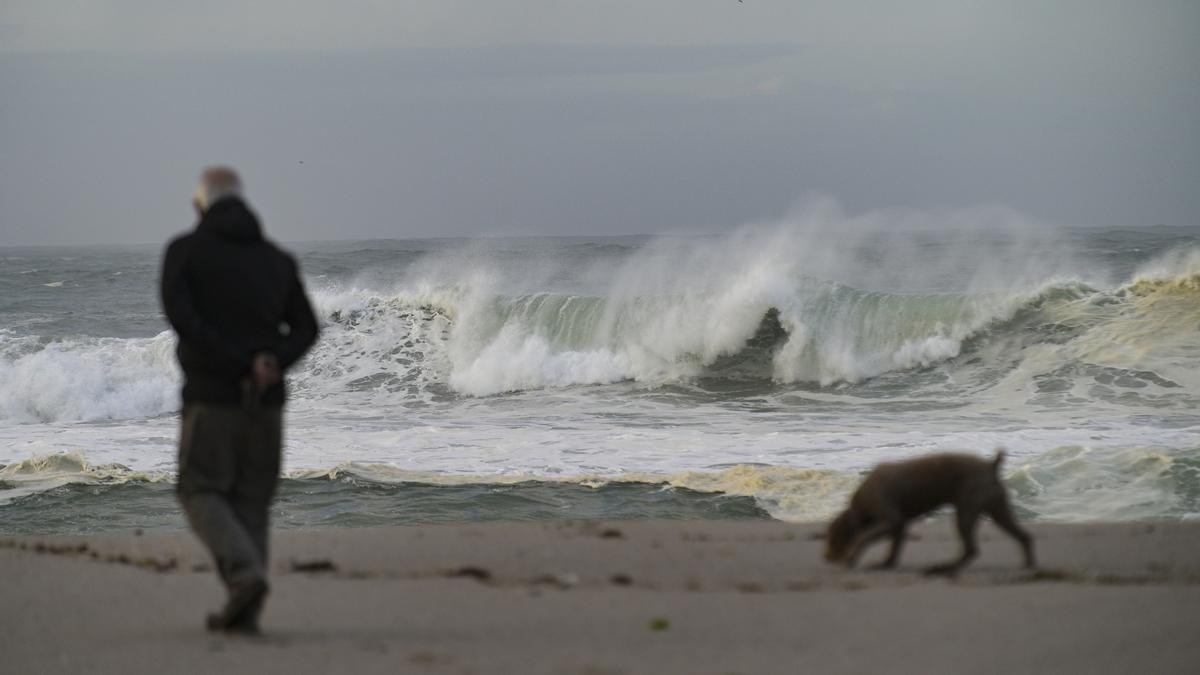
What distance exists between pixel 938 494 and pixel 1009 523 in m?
0.41

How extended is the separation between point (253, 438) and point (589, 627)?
54.8 inches

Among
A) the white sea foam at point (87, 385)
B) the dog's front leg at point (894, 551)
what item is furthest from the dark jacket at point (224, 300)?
the white sea foam at point (87, 385)

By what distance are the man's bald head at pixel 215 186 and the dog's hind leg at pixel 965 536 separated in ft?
10.6

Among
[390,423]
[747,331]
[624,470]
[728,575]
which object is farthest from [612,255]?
[728,575]

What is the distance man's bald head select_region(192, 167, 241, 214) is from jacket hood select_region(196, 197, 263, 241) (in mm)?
31

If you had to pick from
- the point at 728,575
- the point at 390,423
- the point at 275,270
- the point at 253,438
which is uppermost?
the point at 275,270

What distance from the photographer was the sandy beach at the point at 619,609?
14.2 feet

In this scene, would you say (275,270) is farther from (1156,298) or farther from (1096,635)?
(1156,298)

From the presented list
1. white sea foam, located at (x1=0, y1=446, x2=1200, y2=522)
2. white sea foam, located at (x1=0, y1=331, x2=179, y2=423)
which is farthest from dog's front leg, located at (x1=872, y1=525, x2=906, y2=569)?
white sea foam, located at (x1=0, y1=331, x2=179, y2=423)

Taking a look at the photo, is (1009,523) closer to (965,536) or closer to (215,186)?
(965,536)

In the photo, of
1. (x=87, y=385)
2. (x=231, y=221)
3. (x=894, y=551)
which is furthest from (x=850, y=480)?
(x=87, y=385)

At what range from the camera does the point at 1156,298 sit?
2495cm

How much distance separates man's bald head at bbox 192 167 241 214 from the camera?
15.5 feet

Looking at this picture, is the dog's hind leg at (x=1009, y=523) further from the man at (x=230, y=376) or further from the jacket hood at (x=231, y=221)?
the jacket hood at (x=231, y=221)
